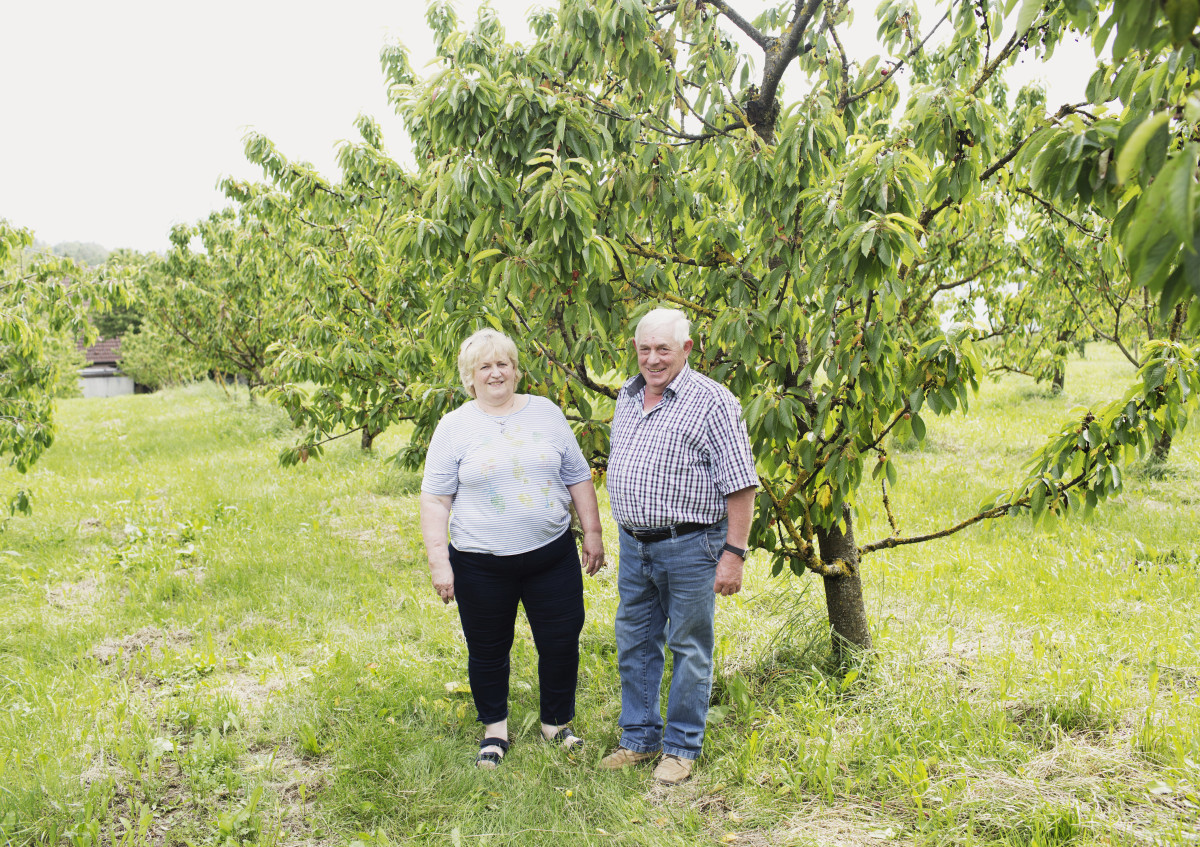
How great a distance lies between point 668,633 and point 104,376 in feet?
200

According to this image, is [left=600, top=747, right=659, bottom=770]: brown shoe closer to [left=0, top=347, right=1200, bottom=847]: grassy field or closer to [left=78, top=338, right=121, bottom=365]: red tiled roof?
[left=0, top=347, right=1200, bottom=847]: grassy field

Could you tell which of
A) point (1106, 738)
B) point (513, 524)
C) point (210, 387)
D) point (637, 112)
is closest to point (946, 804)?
point (1106, 738)

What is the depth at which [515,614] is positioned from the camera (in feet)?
11.2

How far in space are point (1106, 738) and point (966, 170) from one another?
93.3 inches

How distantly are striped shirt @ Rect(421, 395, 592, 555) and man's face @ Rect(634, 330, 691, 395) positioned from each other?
53 centimetres

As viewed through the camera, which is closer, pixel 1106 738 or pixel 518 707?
pixel 1106 738

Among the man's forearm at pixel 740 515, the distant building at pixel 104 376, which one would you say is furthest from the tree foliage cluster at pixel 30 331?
the distant building at pixel 104 376

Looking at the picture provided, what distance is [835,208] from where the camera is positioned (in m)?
2.85

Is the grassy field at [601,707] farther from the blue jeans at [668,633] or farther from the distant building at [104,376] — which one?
the distant building at [104,376]

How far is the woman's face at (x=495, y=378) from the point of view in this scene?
10.7ft

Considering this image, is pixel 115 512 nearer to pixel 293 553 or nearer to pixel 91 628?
pixel 293 553

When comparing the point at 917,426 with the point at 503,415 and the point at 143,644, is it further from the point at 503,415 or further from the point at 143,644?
the point at 143,644

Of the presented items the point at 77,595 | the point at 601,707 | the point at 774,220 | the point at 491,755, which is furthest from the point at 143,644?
the point at 774,220

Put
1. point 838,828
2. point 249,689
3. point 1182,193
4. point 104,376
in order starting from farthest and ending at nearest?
point 104,376, point 249,689, point 838,828, point 1182,193
